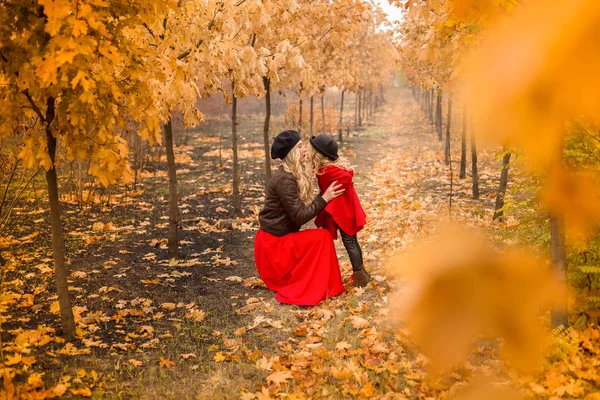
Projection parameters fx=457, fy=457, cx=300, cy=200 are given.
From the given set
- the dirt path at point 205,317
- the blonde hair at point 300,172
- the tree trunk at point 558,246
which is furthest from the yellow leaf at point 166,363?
the tree trunk at point 558,246

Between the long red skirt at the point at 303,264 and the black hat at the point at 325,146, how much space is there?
0.84 m

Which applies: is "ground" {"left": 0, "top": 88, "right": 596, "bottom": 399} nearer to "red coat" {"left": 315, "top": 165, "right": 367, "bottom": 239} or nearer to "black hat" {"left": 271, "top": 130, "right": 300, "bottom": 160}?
"red coat" {"left": 315, "top": 165, "right": 367, "bottom": 239}

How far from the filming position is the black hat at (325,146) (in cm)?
494

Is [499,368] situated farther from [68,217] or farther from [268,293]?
[68,217]

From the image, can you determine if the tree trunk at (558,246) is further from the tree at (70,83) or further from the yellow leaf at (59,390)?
the yellow leaf at (59,390)

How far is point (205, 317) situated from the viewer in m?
4.78

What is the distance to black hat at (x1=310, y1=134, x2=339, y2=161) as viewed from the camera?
4.94 metres

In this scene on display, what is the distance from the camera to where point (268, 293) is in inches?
215

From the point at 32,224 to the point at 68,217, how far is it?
723mm

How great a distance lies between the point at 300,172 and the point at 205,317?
1845 mm

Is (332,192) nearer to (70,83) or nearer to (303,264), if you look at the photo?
(303,264)

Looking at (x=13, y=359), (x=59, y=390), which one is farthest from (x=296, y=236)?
(x=13, y=359)

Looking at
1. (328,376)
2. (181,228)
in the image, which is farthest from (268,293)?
(181,228)

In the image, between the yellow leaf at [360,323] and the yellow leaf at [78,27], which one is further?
the yellow leaf at [360,323]
